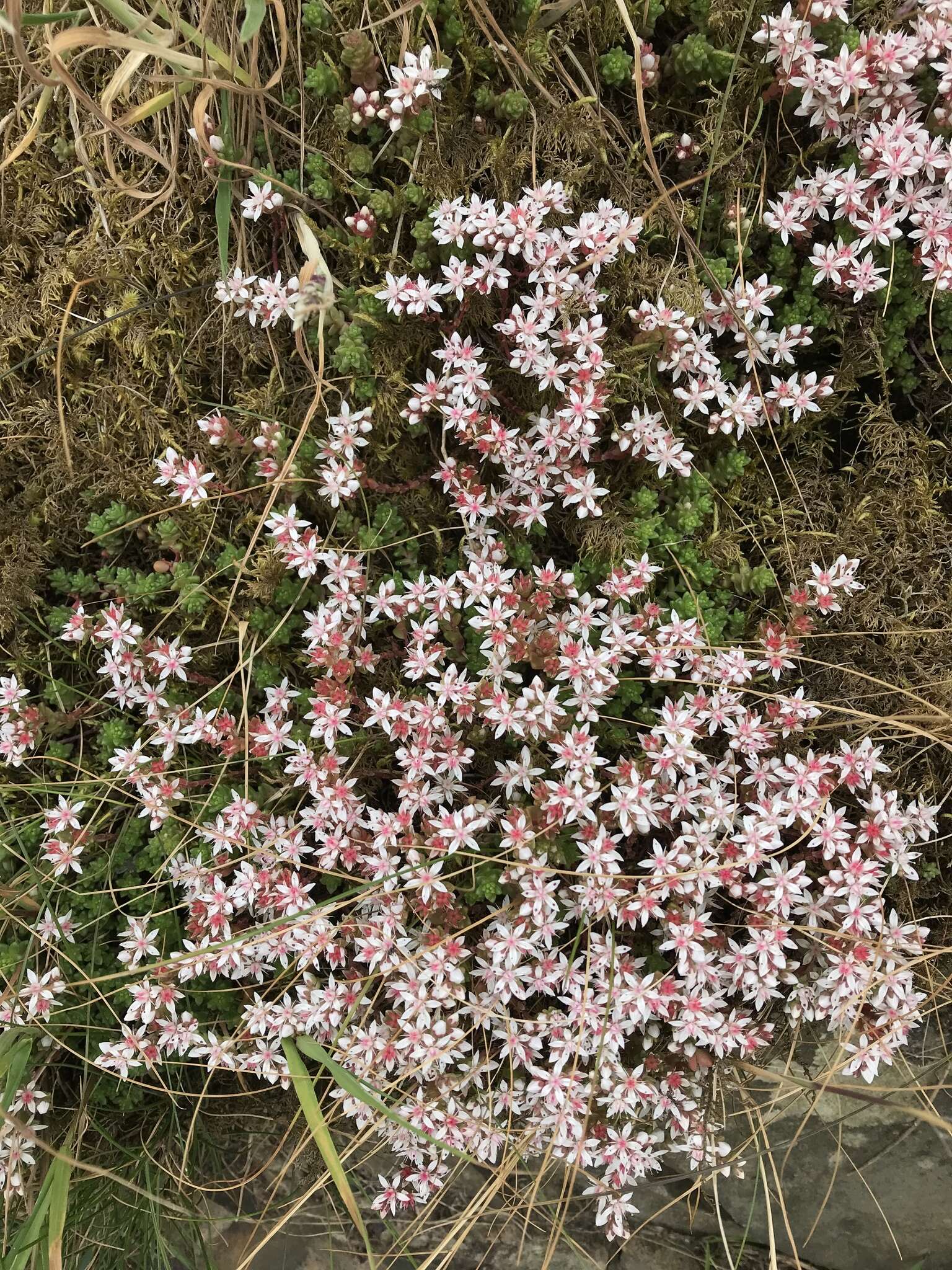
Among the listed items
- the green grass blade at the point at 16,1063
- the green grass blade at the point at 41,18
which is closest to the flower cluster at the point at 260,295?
the green grass blade at the point at 41,18

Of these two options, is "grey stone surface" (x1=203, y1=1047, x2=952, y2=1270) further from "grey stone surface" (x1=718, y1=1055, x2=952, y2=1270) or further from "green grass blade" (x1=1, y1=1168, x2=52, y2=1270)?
"green grass blade" (x1=1, y1=1168, x2=52, y2=1270)

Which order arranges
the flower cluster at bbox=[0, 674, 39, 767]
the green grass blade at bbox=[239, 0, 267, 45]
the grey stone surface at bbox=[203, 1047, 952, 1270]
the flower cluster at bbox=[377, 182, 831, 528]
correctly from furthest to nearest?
1. the grey stone surface at bbox=[203, 1047, 952, 1270]
2. the flower cluster at bbox=[0, 674, 39, 767]
3. the flower cluster at bbox=[377, 182, 831, 528]
4. the green grass blade at bbox=[239, 0, 267, 45]

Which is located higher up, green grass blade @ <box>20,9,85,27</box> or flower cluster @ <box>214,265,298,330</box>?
green grass blade @ <box>20,9,85,27</box>

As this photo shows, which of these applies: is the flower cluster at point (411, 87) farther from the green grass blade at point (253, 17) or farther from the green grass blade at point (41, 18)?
the green grass blade at point (41, 18)

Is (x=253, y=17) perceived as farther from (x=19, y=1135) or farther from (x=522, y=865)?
(x=19, y=1135)

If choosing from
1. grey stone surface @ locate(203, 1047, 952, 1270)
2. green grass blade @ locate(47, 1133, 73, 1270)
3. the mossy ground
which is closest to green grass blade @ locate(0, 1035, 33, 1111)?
green grass blade @ locate(47, 1133, 73, 1270)

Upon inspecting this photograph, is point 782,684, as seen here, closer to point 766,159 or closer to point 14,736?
point 766,159

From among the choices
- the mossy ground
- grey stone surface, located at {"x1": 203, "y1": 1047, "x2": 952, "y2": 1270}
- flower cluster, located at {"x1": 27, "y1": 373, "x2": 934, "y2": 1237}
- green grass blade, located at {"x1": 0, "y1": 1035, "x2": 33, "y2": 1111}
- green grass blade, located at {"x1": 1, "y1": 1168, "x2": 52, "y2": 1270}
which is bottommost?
grey stone surface, located at {"x1": 203, "y1": 1047, "x2": 952, "y2": 1270}
